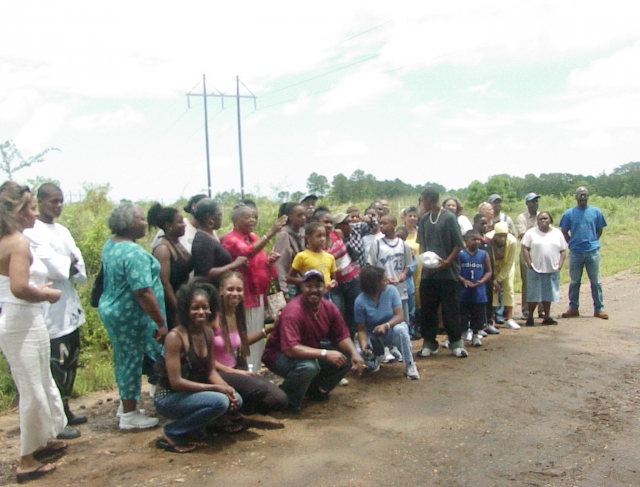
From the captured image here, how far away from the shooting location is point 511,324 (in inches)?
349

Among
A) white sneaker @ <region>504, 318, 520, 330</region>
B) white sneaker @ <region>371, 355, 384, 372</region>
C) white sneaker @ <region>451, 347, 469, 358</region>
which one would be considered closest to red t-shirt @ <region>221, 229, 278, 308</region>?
white sneaker @ <region>371, 355, 384, 372</region>

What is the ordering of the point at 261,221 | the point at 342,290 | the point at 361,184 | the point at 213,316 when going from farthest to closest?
1. the point at 361,184
2. the point at 261,221
3. the point at 342,290
4. the point at 213,316

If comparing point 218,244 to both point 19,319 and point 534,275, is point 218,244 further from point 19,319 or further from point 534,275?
point 534,275

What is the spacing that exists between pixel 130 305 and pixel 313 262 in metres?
1.84

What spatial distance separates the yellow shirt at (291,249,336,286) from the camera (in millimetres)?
6125

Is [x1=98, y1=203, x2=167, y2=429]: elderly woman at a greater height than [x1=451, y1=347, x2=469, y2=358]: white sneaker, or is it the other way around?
[x1=98, y1=203, x2=167, y2=429]: elderly woman

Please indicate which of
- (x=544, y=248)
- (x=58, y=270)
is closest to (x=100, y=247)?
(x=58, y=270)

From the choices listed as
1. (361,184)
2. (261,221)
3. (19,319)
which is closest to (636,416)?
(19,319)

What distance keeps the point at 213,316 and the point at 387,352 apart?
2.72 metres

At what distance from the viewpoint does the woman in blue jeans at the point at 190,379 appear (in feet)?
15.0

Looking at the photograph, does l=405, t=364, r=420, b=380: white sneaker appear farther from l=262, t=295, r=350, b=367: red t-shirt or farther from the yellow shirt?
the yellow shirt

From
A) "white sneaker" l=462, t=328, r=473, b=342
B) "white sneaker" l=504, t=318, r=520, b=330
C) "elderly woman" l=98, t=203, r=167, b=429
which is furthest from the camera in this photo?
"white sneaker" l=504, t=318, r=520, b=330

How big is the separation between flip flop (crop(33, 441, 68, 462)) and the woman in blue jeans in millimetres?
667

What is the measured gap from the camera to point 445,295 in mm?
7332
